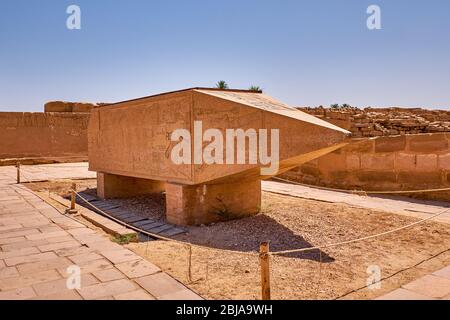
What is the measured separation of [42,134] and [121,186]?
9224 mm

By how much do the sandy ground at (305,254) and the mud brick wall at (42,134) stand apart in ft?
40.9

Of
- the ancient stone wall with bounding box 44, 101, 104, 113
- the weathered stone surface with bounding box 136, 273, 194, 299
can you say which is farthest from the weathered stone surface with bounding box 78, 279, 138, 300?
the ancient stone wall with bounding box 44, 101, 104, 113

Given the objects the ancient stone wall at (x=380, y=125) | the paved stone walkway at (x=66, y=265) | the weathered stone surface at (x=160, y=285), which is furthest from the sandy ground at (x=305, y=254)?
the ancient stone wall at (x=380, y=125)

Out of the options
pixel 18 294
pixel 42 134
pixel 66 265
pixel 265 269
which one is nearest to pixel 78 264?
pixel 66 265

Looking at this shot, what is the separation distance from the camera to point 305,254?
4.29 meters

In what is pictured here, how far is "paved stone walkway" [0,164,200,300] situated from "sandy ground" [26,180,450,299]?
10.3 inches

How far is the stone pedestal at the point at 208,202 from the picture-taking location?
5664mm

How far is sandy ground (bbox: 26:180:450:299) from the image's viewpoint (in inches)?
130

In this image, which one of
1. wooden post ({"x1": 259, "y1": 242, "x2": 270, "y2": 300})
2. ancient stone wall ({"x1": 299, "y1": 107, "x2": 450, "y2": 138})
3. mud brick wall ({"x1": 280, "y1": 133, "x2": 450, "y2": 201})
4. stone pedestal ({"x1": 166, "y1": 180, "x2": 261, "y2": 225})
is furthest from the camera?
ancient stone wall ({"x1": 299, "y1": 107, "x2": 450, "y2": 138})

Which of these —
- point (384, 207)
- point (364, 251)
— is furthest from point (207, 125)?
point (384, 207)

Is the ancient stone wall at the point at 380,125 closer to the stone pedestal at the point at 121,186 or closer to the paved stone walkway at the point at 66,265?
the stone pedestal at the point at 121,186

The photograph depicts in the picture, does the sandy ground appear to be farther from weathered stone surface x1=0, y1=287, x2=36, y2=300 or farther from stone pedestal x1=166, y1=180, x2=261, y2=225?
weathered stone surface x1=0, y1=287, x2=36, y2=300
